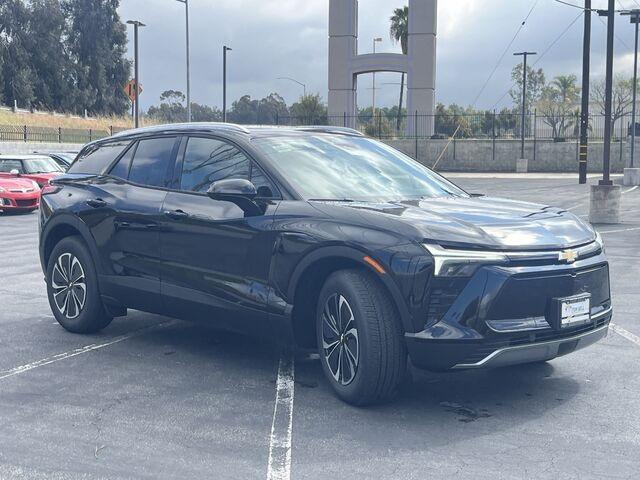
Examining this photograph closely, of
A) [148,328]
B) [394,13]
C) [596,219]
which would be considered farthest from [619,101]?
[148,328]

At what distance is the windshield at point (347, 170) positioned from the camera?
19.5ft

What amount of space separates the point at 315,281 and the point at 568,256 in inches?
62.9

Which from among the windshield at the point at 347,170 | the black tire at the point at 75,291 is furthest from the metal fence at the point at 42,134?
the windshield at the point at 347,170

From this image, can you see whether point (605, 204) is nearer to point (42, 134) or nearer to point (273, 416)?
point (273, 416)

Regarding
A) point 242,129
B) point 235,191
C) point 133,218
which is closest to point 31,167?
point 133,218

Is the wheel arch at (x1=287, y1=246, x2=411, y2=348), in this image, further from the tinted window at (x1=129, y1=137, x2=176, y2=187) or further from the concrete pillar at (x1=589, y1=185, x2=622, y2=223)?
the concrete pillar at (x1=589, y1=185, x2=622, y2=223)

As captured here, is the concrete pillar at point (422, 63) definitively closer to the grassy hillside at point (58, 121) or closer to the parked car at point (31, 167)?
the grassy hillside at point (58, 121)

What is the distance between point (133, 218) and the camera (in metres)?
6.82

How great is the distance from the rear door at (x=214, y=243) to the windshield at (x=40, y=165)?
17.6 metres

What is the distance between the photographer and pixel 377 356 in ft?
16.6

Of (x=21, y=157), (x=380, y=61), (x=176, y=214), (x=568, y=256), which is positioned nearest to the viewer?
(x=568, y=256)

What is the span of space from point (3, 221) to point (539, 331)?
17.0 meters

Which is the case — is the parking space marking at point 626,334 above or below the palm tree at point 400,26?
below

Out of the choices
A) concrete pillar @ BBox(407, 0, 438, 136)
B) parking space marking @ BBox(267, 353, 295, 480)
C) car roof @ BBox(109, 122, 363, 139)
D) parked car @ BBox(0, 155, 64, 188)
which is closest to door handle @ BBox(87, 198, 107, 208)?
car roof @ BBox(109, 122, 363, 139)
